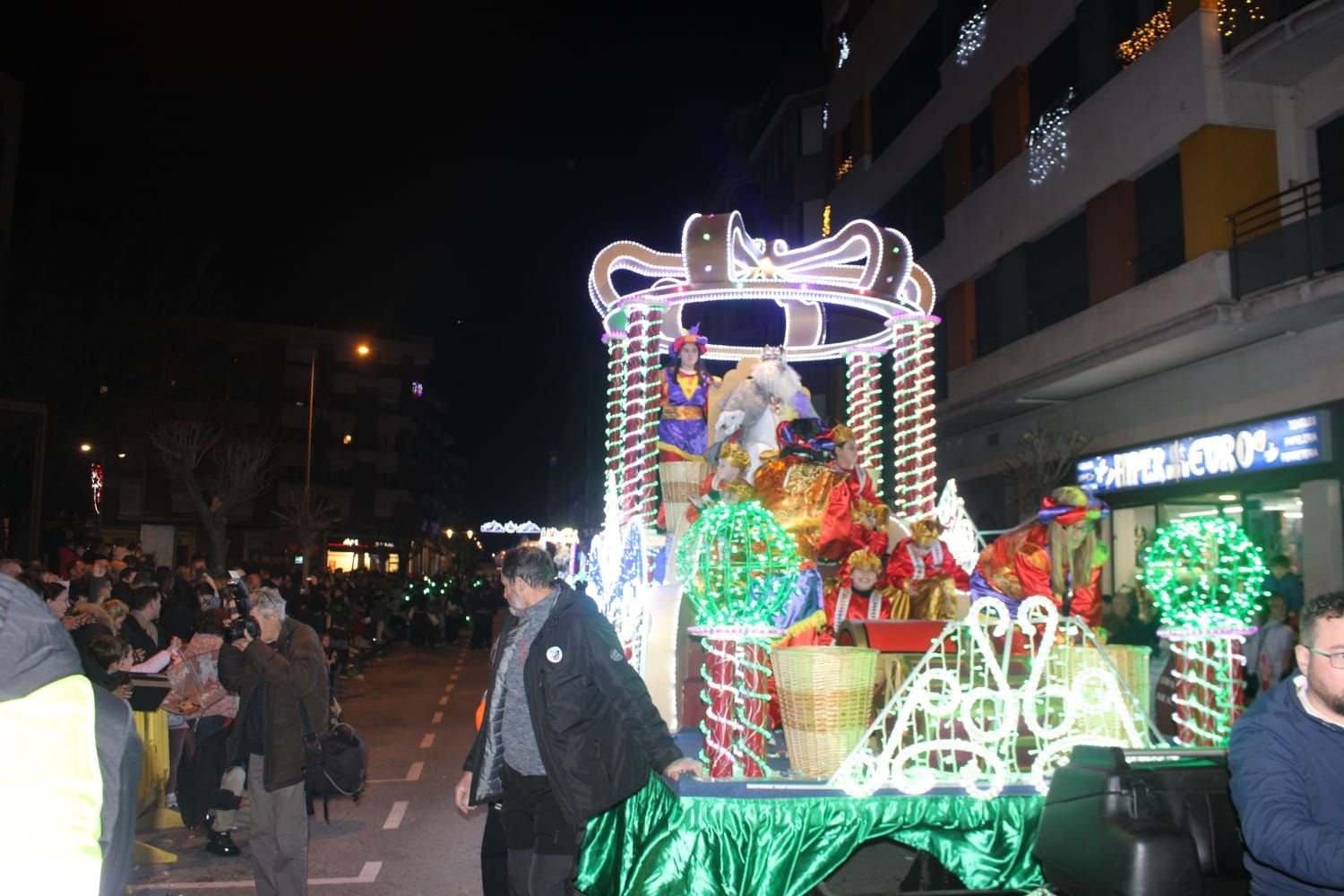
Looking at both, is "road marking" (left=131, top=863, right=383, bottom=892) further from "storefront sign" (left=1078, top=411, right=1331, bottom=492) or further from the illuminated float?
"storefront sign" (left=1078, top=411, right=1331, bottom=492)

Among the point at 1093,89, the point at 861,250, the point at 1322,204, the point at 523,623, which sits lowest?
the point at 523,623

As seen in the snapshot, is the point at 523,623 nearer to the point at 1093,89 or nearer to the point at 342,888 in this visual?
the point at 342,888

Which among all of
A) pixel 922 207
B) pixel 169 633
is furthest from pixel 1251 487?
pixel 169 633

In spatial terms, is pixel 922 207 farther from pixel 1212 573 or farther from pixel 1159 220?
pixel 1212 573

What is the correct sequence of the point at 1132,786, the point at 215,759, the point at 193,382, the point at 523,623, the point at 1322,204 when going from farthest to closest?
the point at 193,382
the point at 1322,204
the point at 215,759
the point at 523,623
the point at 1132,786

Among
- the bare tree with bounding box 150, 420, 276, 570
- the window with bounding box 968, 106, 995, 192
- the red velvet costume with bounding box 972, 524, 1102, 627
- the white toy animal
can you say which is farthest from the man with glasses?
the bare tree with bounding box 150, 420, 276, 570

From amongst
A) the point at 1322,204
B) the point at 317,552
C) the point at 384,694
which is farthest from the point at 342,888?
the point at 317,552

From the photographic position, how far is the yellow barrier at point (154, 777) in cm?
888

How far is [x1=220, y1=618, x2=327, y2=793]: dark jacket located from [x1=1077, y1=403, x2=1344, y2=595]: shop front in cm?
907

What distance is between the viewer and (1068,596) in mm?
7133

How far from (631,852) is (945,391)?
19003mm

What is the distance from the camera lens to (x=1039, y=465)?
17094mm

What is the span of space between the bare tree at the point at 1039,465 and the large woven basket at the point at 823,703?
1161 centimetres

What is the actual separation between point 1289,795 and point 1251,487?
13343 millimetres
